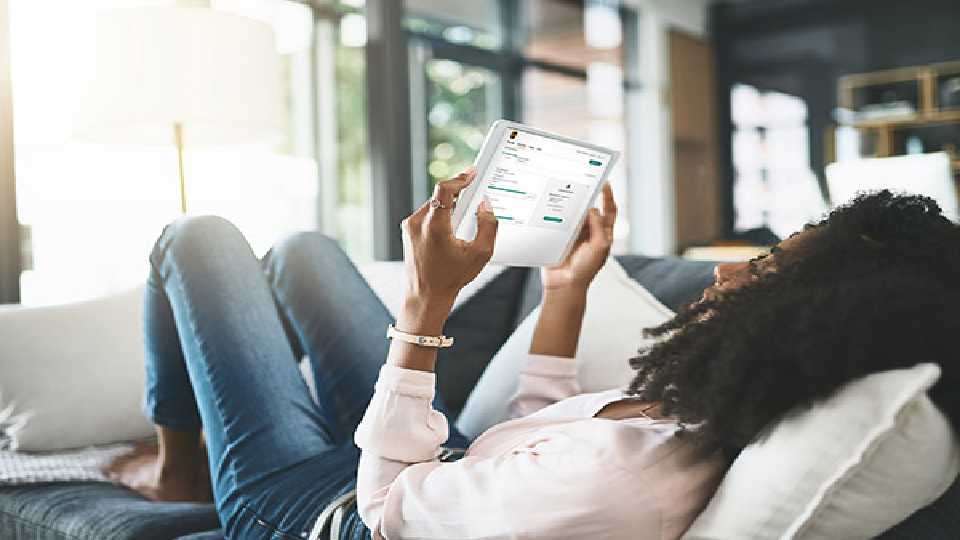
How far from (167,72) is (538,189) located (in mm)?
1247

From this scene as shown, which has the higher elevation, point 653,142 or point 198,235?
point 653,142

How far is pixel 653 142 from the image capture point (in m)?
7.47

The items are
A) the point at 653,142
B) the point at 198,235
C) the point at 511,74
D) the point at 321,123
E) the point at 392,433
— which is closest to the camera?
the point at 392,433

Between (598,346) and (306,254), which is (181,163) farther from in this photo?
(598,346)

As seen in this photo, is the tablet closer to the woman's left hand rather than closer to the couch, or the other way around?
the woman's left hand

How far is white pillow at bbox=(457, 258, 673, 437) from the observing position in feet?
5.05

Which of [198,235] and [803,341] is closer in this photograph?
[803,341]

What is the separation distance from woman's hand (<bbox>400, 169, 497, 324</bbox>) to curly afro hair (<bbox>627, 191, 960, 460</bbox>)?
10.0 inches

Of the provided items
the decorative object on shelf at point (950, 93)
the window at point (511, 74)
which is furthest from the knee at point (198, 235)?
the decorative object on shelf at point (950, 93)

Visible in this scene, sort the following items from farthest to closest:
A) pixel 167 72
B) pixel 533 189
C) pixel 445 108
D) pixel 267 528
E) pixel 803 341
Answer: pixel 445 108 → pixel 167 72 → pixel 533 189 → pixel 267 528 → pixel 803 341

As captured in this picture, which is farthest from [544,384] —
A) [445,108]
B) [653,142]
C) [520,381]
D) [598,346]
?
[653,142]

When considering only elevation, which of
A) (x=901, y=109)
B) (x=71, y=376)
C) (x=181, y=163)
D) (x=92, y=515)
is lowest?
(x=92, y=515)

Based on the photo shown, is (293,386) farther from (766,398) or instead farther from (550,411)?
(766,398)

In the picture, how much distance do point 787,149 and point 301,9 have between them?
4.90m
